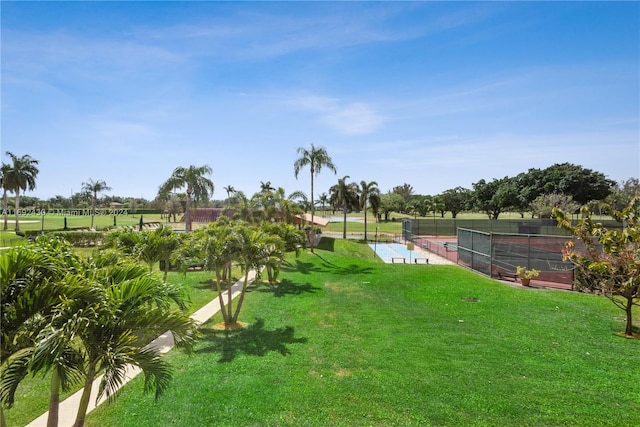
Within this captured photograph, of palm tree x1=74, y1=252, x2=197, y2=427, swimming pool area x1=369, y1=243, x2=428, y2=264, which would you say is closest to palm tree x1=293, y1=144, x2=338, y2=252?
swimming pool area x1=369, y1=243, x2=428, y2=264

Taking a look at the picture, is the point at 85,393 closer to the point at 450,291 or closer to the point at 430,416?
the point at 430,416

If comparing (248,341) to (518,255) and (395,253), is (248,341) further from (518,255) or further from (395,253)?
(395,253)

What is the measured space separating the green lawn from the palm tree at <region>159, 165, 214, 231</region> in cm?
2562

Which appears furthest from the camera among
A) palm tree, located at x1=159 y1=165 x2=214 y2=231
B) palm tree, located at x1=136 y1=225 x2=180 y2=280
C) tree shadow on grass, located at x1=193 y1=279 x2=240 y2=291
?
palm tree, located at x1=159 y1=165 x2=214 y2=231

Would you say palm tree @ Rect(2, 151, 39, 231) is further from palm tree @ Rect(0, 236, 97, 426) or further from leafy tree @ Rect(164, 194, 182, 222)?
palm tree @ Rect(0, 236, 97, 426)

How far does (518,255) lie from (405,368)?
51.0 feet

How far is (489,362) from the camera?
31.5ft

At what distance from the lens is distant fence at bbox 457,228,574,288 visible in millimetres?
19734

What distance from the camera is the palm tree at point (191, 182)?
3769 centimetres

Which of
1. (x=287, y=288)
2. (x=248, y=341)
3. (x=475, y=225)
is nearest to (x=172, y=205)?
(x=475, y=225)

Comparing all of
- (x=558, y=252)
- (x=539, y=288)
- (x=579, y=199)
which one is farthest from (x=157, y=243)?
(x=579, y=199)

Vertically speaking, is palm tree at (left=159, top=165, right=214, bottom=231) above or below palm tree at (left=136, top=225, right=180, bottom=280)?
above

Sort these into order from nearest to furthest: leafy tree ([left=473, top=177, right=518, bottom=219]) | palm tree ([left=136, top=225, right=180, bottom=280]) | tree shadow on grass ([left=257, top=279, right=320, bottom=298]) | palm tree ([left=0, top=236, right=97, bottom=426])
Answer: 1. palm tree ([left=0, top=236, right=97, bottom=426])
2. palm tree ([left=136, top=225, right=180, bottom=280])
3. tree shadow on grass ([left=257, top=279, right=320, bottom=298])
4. leafy tree ([left=473, top=177, right=518, bottom=219])

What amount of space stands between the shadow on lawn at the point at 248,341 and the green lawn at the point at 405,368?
34mm
